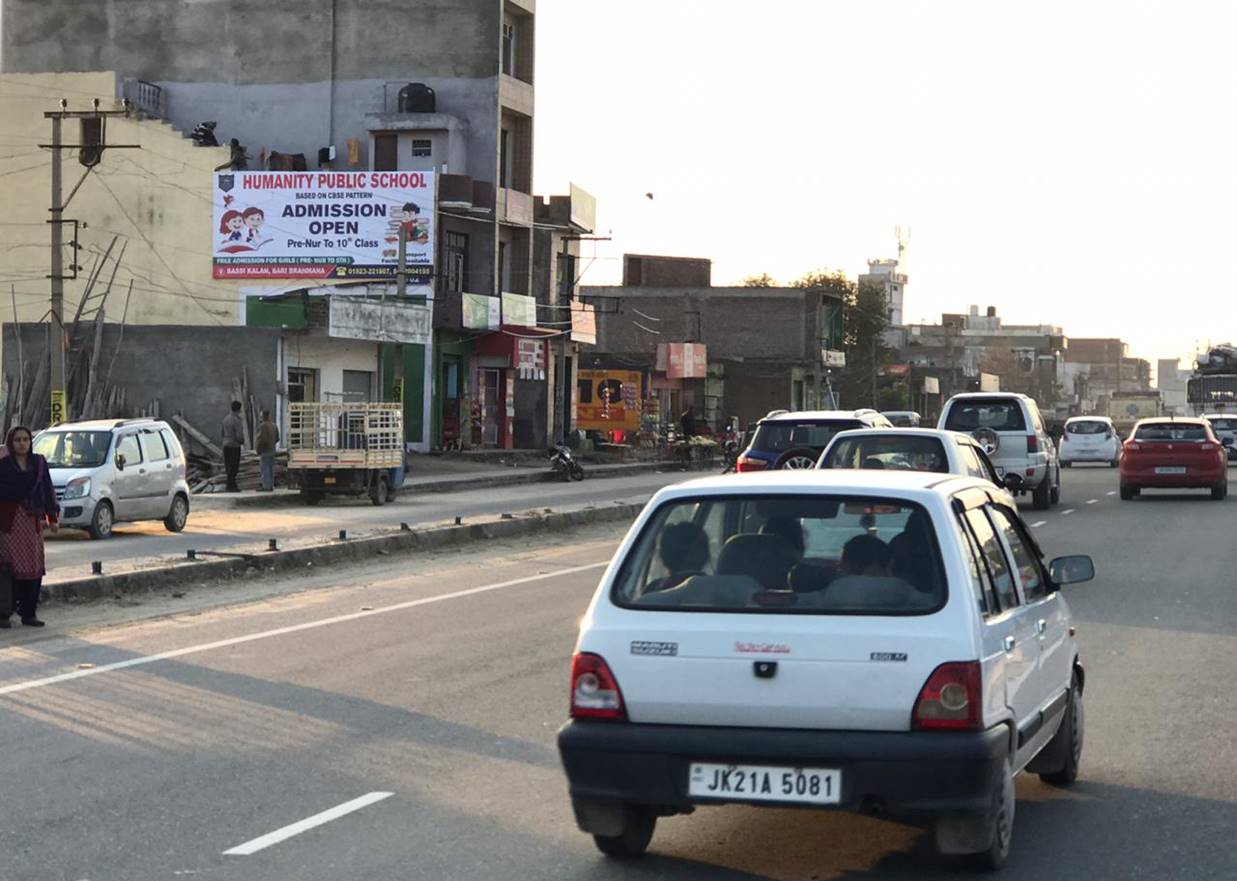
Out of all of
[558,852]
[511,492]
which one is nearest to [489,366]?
[511,492]

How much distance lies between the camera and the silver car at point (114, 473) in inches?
1010

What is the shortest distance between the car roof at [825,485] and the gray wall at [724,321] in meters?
83.5

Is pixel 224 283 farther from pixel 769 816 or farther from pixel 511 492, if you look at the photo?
pixel 769 816

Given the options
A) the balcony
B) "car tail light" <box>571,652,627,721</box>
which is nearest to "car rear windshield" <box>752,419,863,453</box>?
"car tail light" <box>571,652,627,721</box>

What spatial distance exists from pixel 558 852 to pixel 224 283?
159ft

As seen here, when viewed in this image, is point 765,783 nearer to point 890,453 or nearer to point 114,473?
point 890,453

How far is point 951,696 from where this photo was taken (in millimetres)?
6375

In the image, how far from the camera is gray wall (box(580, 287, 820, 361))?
91.5 meters

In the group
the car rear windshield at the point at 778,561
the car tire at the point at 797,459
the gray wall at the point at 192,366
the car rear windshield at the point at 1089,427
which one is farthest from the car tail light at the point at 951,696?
the car rear windshield at the point at 1089,427

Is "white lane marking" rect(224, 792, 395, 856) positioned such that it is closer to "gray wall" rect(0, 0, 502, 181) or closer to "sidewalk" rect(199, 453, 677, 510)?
"sidewalk" rect(199, 453, 677, 510)

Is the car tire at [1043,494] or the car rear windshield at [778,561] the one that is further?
the car tire at [1043,494]

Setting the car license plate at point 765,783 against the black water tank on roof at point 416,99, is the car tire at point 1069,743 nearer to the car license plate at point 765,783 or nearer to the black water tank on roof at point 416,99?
the car license plate at point 765,783

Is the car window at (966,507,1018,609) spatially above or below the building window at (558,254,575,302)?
below

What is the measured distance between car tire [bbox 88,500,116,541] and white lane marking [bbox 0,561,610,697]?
8122mm
